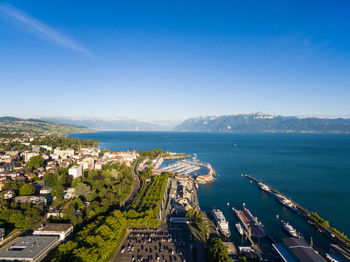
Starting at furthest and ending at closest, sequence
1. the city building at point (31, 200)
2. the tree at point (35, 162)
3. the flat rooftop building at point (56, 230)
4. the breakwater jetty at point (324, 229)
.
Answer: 1. the tree at point (35, 162)
2. the city building at point (31, 200)
3. the breakwater jetty at point (324, 229)
4. the flat rooftop building at point (56, 230)

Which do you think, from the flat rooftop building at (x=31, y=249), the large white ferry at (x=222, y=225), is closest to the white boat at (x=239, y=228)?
the large white ferry at (x=222, y=225)

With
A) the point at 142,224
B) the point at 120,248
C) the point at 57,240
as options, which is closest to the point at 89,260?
the point at 120,248

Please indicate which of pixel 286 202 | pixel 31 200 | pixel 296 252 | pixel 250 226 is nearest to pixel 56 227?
pixel 31 200

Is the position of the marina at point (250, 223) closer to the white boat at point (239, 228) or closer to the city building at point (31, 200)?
the white boat at point (239, 228)

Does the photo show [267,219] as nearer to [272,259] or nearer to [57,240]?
[272,259]

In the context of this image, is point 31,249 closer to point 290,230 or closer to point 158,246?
point 158,246

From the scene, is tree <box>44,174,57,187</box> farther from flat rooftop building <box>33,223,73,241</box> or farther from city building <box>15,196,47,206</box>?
flat rooftop building <box>33,223,73,241</box>
